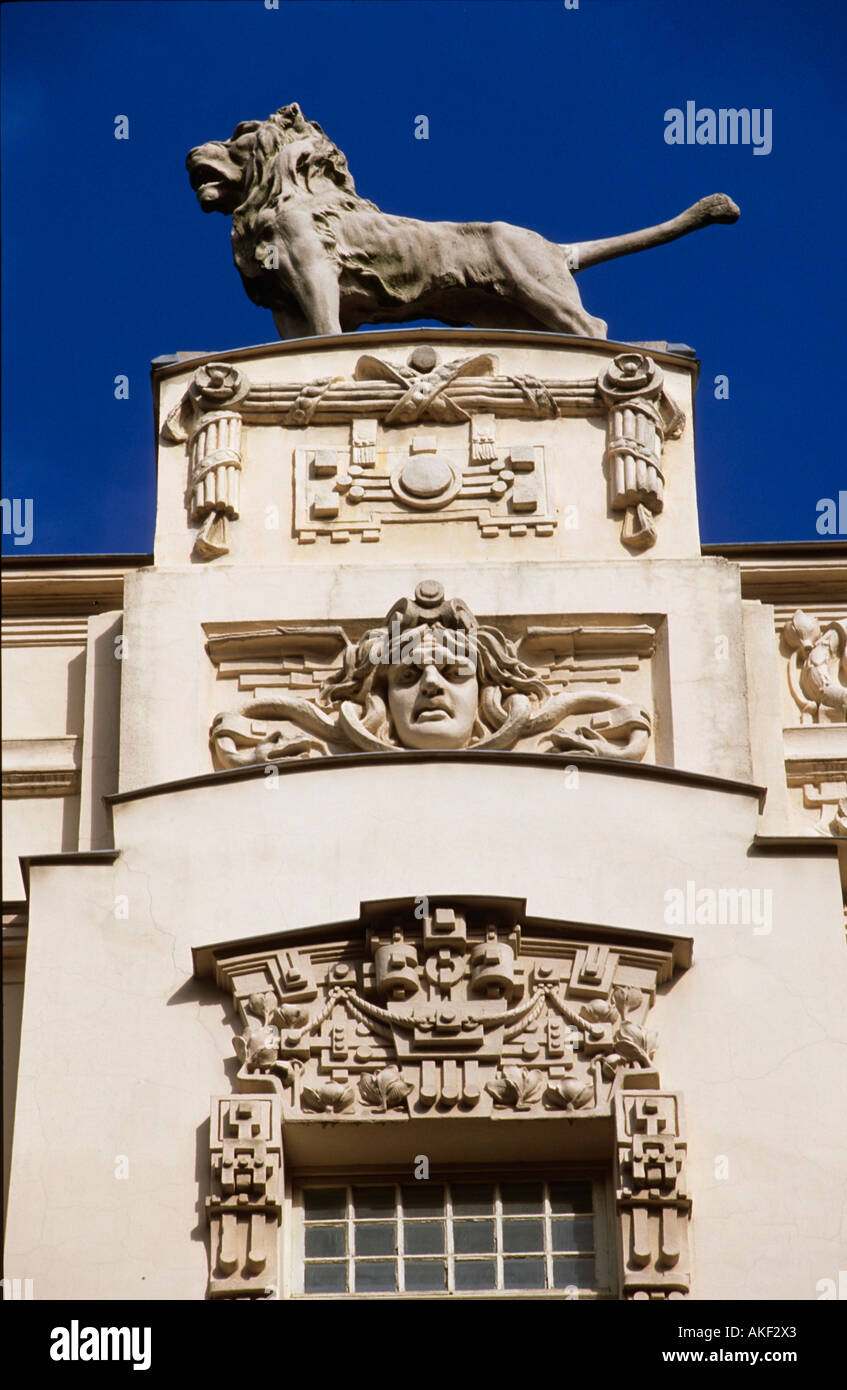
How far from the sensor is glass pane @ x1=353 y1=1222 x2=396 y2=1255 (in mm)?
13625

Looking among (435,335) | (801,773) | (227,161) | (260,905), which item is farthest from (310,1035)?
(227,161)

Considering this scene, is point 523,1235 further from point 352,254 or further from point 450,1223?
point 352,254

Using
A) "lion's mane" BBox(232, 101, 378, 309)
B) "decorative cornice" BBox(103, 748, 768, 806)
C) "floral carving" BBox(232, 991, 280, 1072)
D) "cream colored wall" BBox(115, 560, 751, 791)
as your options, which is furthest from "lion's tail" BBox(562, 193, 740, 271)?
"floral carving" BBox(232, 991, 280, 1072)

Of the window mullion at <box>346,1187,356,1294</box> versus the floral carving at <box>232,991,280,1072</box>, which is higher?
the floral carving at <box>232,991,280,1072</box>

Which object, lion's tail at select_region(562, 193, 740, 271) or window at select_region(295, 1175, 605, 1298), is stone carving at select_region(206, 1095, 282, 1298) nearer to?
window at select_region(295, 1175, 605, 1298)

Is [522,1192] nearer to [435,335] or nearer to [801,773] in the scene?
[801,773]

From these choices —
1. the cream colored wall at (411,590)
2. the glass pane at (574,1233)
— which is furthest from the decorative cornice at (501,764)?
the glass pane at (574,1233)

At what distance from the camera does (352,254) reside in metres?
17.9

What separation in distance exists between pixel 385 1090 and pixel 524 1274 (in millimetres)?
1125

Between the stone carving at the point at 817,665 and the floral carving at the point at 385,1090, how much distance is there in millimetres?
3802

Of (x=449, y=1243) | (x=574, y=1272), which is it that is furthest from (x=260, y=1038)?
(x=574, y=1272)

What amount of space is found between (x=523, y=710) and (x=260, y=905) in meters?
2.08

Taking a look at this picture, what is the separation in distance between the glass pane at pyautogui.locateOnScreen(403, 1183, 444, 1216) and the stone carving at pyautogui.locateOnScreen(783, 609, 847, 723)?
3.87m

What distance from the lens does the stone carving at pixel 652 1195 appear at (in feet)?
42.8
